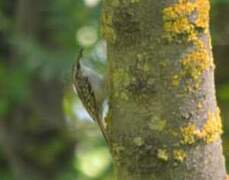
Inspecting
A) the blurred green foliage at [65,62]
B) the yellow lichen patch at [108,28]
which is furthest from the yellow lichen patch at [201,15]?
the blurred green foliage at [65,62]

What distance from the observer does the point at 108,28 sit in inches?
48.0

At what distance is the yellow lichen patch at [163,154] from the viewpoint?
119cm

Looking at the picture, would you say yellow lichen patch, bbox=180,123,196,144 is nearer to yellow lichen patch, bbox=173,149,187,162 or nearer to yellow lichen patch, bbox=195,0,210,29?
yellow lichen patch, bbox=173,149,187,162

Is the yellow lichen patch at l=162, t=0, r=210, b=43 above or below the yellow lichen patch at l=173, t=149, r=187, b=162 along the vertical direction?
above

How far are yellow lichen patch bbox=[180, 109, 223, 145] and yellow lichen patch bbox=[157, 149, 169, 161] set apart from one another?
0.03 metres

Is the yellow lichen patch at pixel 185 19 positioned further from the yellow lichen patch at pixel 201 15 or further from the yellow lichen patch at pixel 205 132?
the yellow lichen patch at pixel 205 132

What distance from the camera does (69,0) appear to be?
3508 mm

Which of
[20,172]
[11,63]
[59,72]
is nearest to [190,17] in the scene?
[59,72]

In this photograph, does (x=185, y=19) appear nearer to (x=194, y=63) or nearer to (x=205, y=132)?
(x=194, y=63)

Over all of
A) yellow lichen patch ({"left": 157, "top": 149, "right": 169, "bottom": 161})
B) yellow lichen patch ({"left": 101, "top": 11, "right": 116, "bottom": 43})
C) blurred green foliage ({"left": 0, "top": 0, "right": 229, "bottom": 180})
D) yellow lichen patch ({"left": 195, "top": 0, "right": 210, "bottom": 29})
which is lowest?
blurred green foliage ({"left": 0, "top": 0, "right": 229, "bottom": 180})

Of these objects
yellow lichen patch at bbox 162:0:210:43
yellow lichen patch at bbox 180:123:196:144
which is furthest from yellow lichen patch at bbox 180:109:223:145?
yellow lichen patch at bbox 162:0:210:43

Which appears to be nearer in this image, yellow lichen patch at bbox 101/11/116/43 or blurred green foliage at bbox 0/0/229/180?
yellow lichen patch at bbox 101/11/116/43

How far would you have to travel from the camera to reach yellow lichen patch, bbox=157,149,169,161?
3.92 ft

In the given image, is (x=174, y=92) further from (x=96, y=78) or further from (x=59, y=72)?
(x=59, y=72)
